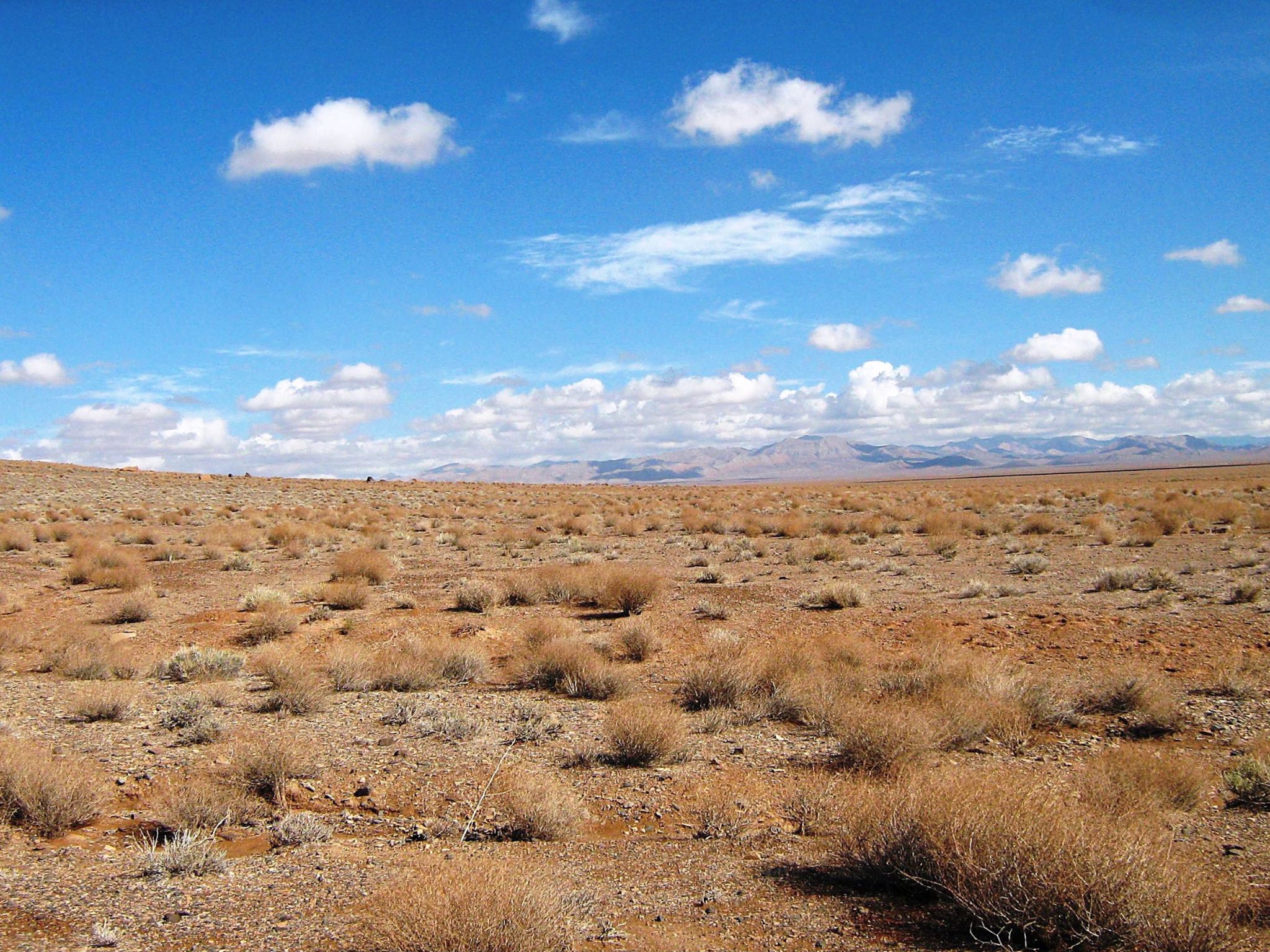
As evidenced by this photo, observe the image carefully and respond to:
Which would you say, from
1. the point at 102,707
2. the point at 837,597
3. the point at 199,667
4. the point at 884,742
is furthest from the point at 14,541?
the point at 884,742

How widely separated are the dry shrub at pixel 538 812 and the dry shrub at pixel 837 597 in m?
10.2

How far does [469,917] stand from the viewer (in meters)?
4.38

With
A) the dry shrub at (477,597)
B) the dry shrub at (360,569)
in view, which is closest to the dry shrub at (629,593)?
the dry shrub at (477,597)

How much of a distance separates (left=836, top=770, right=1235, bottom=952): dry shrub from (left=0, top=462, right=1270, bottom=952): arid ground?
0.02 metres

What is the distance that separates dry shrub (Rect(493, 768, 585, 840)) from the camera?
652cm

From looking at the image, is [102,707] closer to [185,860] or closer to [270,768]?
[270,768]

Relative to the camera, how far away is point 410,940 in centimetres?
439

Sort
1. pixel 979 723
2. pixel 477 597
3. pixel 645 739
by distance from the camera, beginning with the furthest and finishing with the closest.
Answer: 1. pixel 477 597
2. pixel 979 723
3. pixel 645 739

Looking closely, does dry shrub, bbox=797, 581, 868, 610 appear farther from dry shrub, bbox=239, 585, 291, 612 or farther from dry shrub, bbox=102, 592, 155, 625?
dry shrub, bbox=102, 592, 155, 625

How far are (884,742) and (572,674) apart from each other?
4.72 meters

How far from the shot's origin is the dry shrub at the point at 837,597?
16.4 m

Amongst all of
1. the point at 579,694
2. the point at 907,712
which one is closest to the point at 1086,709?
the point at 907,712

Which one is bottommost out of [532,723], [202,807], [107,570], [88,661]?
[532,723]

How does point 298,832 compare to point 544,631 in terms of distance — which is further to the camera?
point 544,631
